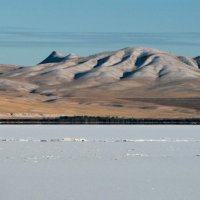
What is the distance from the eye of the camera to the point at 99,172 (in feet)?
134

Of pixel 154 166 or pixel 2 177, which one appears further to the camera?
pixel 154 166

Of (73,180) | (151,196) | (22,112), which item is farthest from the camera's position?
(22,112)

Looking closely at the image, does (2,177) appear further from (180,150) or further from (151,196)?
(180,150)

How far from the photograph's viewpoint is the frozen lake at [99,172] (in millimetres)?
33638

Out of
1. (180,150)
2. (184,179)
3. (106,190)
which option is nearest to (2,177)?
(106,190)

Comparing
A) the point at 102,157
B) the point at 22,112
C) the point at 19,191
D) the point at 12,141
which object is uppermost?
the point at 19,191

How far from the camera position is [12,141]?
66688mm

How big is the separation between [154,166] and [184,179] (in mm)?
A: 5842

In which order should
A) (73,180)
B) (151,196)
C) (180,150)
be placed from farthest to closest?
(180,150) → (73,180) → (151,196)

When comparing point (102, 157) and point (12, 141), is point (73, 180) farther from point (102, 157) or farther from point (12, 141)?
point (12, 141)

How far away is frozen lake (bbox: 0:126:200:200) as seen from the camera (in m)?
33.6

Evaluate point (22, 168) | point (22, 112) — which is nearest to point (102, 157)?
point (22, 168)

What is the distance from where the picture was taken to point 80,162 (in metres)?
45.9

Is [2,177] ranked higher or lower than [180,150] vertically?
higher
